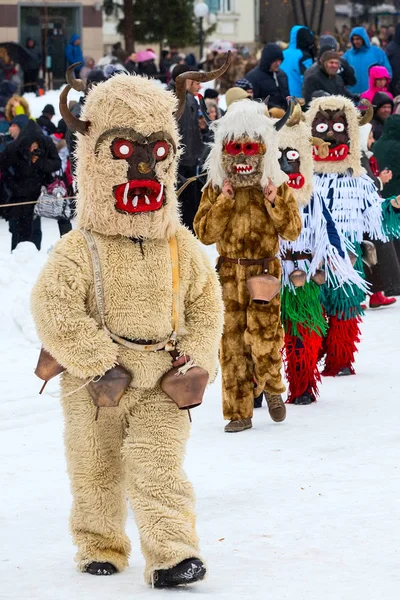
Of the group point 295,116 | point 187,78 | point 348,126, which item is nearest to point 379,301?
point 348,126

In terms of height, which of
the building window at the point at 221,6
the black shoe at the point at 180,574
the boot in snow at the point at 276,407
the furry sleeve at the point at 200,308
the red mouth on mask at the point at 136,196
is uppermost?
the building window at the point at 221,6

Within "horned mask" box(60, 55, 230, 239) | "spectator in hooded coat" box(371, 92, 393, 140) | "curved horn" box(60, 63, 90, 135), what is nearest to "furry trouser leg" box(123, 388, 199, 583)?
"horned mask" box(60, 55, 230, 239)

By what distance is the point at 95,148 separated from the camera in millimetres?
4777

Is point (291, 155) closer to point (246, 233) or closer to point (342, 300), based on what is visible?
point (246, 233)

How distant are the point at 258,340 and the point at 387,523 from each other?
2040 millimetres

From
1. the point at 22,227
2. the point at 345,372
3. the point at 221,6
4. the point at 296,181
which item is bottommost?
the point at 345,372

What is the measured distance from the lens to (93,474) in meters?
4.71

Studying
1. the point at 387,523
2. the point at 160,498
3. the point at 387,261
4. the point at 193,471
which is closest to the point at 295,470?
the point at 193,471

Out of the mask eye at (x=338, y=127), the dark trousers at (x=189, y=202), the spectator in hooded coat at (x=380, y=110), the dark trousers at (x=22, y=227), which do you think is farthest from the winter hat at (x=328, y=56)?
the mask eye at (x=338, y=127)

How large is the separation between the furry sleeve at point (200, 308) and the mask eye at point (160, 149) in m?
0.29

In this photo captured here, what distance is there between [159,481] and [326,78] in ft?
34.9

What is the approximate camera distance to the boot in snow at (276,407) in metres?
7.55

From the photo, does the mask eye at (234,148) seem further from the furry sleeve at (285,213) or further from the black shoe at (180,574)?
the black shoe at (180,574)

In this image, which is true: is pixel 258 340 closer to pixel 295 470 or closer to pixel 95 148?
pixel 295 470
